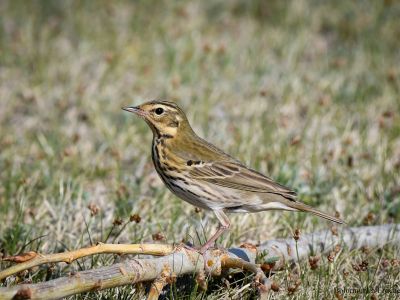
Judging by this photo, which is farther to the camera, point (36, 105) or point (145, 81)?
point (145, 81)

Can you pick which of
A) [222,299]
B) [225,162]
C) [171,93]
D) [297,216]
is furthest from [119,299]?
[171,93]

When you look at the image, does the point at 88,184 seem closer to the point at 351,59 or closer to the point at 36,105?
the point at 36,105

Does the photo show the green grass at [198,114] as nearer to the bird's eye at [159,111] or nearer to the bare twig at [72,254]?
the bare twig at [72,254]

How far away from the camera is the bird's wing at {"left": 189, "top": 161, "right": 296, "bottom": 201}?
207 inches

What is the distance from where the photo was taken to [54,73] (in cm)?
877

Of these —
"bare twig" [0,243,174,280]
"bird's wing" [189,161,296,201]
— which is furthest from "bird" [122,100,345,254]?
"bare twig" [0,243,174,280]

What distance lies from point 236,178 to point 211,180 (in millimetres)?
209

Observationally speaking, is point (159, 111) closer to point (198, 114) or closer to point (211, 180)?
point (211, 180)

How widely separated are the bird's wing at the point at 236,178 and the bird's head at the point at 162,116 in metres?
0.45

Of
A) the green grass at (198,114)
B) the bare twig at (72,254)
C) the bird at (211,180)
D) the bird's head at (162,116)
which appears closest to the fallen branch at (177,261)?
the bare twig at (72,254)

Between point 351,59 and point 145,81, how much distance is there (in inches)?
112

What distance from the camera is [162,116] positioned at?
566 cm

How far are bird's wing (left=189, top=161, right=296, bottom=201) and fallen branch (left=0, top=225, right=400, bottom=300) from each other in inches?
14.6

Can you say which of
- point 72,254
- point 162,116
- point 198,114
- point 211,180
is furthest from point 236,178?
point 198,114
